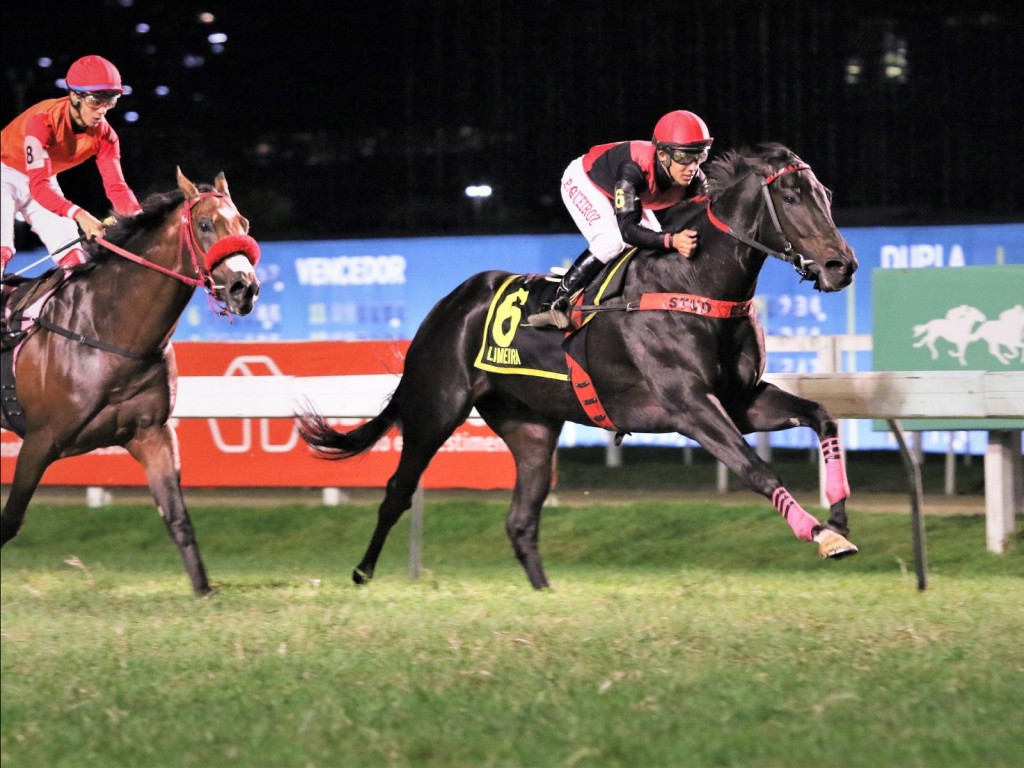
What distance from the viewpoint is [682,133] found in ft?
20.6

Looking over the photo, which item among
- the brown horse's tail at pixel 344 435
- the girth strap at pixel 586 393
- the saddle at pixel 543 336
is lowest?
the brown horse's tail at pixel 344 435

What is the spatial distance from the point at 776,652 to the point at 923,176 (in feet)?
37.6

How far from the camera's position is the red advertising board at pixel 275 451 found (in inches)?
426

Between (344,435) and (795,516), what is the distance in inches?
116

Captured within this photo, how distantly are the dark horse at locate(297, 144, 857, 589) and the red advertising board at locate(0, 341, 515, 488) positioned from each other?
3520mm

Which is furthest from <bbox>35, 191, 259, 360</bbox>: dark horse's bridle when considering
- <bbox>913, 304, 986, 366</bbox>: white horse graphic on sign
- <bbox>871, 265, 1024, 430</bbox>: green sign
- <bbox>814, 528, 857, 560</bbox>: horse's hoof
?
<bbox>913, 304, 986, 366</bbox>: white horse graphic on sign

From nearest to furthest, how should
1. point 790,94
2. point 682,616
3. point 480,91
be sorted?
point 682,616 < point 790,94 < point 480,91

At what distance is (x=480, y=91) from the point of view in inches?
701

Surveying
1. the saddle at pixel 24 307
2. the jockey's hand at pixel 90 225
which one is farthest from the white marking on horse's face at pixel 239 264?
the saddle at pixel 24 307

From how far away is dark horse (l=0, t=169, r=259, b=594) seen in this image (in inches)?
259

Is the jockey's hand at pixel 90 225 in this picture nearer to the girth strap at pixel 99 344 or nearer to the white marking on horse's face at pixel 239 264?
the girth strap at pixel 99 344

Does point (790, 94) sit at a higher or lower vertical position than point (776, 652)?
higher

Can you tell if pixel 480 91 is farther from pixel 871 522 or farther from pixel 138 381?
pixel 138 381

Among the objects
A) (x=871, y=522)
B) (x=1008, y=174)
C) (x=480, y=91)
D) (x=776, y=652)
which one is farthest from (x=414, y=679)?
(x=480, y=91)
